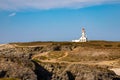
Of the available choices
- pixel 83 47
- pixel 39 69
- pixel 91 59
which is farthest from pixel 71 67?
pixel 83 47

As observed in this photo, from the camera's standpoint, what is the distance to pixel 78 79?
37.6 meters

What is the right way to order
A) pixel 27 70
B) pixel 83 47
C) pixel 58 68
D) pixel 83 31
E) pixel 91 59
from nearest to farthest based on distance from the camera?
1. pixel 27 70
2. pixel 58 68
3. pixel 91 59
4. pixel 83 47
5. pixel 83 31

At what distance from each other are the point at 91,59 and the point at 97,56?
352 cm

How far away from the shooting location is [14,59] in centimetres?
3544

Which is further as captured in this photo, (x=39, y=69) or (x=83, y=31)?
(x=83, y=31)

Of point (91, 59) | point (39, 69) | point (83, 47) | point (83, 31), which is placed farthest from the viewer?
point (83, 31)

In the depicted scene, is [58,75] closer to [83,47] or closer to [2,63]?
[2,63]

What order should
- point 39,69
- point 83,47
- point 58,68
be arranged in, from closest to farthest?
point 39,69
point 58,68
point 83,47

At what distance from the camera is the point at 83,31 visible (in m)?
166

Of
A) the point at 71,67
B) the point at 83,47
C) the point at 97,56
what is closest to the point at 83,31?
the point at 83,47

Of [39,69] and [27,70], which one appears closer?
[27,70]

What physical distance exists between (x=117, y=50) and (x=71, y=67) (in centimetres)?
7475

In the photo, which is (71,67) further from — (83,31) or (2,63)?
(83,31)

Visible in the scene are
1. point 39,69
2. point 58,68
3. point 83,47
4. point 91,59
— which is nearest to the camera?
point 39,69
